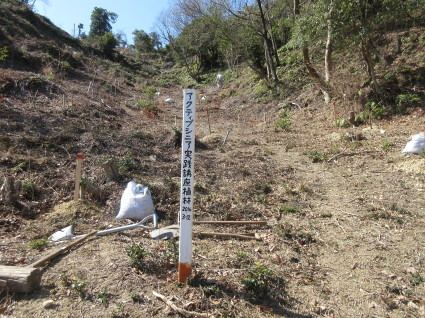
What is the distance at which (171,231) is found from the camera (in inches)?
164

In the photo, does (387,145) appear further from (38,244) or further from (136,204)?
(38,244)

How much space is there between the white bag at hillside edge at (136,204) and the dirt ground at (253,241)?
0.15 m

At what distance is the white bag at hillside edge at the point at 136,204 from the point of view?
4605 millimetres

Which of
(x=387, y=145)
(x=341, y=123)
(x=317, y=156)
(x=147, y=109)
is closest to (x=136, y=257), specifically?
(x=317, y=156)

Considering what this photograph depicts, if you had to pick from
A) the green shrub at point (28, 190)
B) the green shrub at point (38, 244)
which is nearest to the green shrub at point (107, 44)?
the green shrub at point (28, 190)

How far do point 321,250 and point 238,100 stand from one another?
14.3 metres

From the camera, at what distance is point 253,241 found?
13.8ft

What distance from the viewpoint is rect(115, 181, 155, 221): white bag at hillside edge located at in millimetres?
4605

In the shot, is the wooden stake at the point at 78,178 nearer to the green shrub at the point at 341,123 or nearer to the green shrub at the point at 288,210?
the green shrub at the point at 288,210

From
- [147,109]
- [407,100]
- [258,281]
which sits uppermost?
[147,109]

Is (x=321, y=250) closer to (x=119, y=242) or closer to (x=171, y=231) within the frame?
(x=171, y=231)

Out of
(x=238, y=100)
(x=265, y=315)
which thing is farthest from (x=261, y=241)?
(x=238, y=100)

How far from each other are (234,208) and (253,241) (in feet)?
3.07

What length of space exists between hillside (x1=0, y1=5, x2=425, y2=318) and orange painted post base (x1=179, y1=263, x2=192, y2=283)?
8 cm
